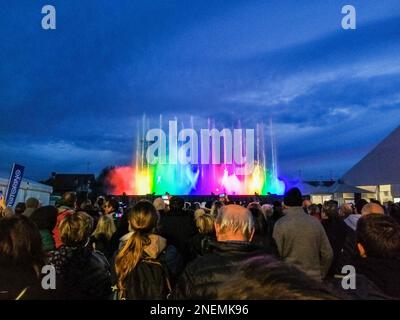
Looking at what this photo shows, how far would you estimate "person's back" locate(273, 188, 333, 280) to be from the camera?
5.43 m

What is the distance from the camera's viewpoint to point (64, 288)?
3.18 metres

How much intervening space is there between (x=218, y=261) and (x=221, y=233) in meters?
0.78

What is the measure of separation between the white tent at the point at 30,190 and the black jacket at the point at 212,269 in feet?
66.0

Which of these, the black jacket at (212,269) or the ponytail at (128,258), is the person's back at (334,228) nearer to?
the ponytail at (128,258)

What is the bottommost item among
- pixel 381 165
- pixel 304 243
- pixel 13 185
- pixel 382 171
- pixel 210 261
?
pixel 304 243

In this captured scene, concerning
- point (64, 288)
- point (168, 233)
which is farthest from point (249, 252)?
point (168, 233)

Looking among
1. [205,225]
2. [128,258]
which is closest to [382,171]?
[205,225]

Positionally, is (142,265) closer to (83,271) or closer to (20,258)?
(83,271)

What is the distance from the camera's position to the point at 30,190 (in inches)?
1062

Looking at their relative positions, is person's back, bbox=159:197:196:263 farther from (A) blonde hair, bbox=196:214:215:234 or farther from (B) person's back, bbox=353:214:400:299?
(B) person's back, bbox=353:214:400:299

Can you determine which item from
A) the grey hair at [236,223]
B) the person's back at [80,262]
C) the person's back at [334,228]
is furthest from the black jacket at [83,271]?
the person's back at [334,228]

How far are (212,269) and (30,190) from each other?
27529 millimetres

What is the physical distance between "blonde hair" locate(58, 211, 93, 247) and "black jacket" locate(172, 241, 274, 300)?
5.85 ft

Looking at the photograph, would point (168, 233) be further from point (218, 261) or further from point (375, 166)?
point (375, 166)
